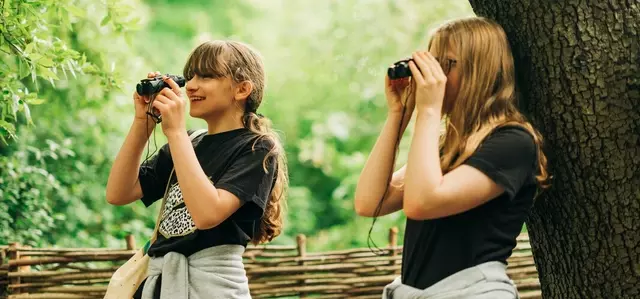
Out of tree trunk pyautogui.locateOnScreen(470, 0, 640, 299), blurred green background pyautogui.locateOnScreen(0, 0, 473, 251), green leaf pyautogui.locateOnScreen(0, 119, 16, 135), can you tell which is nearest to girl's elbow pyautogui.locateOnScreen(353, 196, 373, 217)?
tree trunk pyautogui.locateOnScreen(470, 0, 640, 299)

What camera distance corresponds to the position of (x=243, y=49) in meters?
2.62

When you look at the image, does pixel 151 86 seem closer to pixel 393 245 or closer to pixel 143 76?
pixel 393 245

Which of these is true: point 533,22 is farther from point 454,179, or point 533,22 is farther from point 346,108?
point 346,108

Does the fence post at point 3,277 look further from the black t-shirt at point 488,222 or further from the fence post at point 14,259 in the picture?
the black t-shirt at point 488,222

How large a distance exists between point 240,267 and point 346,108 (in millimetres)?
8120

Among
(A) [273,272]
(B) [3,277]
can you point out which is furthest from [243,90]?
(B) [3,277]

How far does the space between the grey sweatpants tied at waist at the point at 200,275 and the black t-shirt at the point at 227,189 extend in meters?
0.03

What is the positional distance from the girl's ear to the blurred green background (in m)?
0.37

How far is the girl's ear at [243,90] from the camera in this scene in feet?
8.44

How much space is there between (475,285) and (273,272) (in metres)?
2.52

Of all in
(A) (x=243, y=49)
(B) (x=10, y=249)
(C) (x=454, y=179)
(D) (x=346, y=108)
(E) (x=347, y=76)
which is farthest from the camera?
(D) (x=346, y=108)

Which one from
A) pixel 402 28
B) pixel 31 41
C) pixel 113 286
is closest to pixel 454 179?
pixel 113 286

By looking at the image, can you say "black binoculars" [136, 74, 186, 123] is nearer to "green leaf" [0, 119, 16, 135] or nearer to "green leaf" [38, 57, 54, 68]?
→ "green leaf" [38, 57, 54, 68]

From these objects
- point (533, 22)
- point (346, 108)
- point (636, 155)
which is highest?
point (533, 22)
